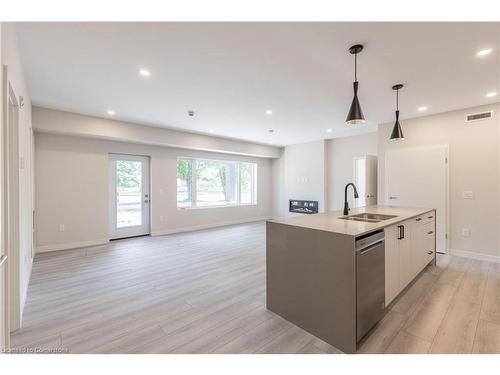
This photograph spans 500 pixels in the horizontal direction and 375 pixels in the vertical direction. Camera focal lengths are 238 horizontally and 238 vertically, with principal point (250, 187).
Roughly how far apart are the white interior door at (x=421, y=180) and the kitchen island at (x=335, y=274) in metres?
2.56

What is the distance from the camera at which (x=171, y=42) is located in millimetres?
2223

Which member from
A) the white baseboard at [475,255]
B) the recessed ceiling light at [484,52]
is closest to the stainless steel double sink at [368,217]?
the recessed ceiling light at [484,52]

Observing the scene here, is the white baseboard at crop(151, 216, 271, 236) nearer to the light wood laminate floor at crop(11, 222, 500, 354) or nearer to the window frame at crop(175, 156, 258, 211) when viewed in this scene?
the window frame at crop(175, 156, 258, 211)

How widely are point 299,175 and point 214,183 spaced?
110 inches

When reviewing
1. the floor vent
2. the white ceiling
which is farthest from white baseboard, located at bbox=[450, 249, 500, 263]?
the white ceiling

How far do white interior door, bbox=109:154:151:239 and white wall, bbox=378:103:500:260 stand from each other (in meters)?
6.27

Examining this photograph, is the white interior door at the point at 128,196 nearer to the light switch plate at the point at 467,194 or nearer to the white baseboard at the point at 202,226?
the white baseboard at the point at 202,226

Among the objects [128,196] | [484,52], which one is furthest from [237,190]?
[484,52]

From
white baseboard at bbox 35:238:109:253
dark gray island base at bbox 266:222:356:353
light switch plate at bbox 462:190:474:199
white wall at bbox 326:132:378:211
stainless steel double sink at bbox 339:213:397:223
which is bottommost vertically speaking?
white baseboard at bbox 35:238:109:253

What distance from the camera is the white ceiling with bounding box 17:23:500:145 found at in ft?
6.79
